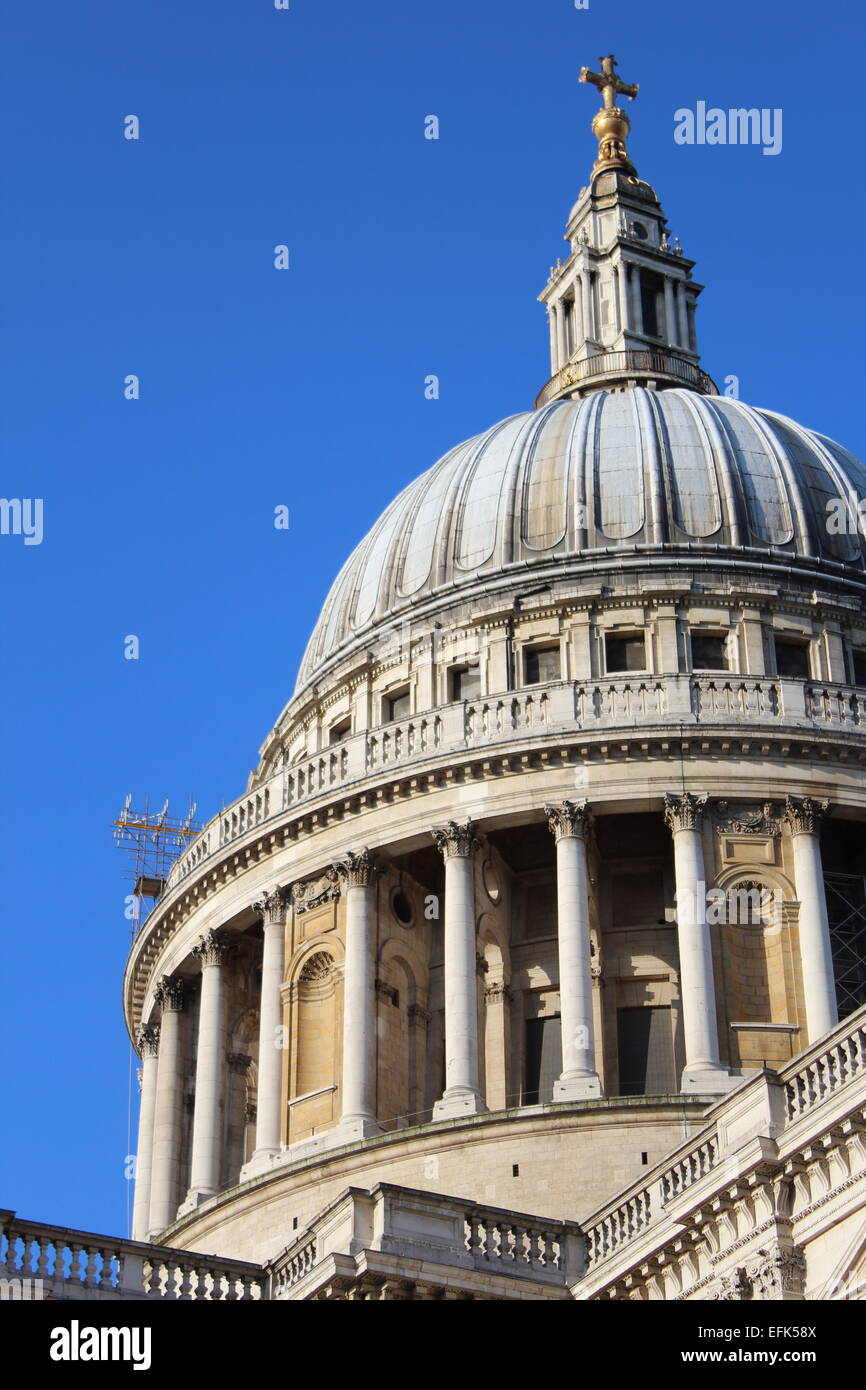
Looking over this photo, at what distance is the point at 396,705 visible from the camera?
53594 millimetres

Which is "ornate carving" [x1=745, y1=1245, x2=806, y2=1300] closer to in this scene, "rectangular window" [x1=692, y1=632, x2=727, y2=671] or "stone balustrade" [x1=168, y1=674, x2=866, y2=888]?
"stone balustrade" [x1=168, y1=674, x2=866, y2=888]

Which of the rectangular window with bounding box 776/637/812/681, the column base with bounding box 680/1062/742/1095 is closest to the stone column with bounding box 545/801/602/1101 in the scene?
the column base with bounding box 680/1062/742/1095

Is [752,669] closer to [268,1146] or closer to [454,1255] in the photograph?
[268,1146]

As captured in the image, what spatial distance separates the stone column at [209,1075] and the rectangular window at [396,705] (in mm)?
6390

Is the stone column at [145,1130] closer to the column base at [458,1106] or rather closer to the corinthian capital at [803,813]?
the column base at [458,1106]

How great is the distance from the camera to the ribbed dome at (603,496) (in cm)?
5306

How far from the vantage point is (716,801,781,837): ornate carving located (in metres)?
46.1

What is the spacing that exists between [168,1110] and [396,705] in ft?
34.0

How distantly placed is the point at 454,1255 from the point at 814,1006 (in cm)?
1265

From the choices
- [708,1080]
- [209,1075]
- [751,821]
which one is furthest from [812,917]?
[209,1075]

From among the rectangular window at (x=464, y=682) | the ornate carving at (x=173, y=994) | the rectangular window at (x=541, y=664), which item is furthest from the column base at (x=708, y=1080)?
the ornate carving at (x=173, y=994)

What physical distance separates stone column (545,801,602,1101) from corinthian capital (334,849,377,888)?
385 centimetres

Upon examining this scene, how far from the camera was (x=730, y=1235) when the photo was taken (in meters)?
29.6

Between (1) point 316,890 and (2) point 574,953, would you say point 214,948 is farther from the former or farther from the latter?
(2) point 574,953
